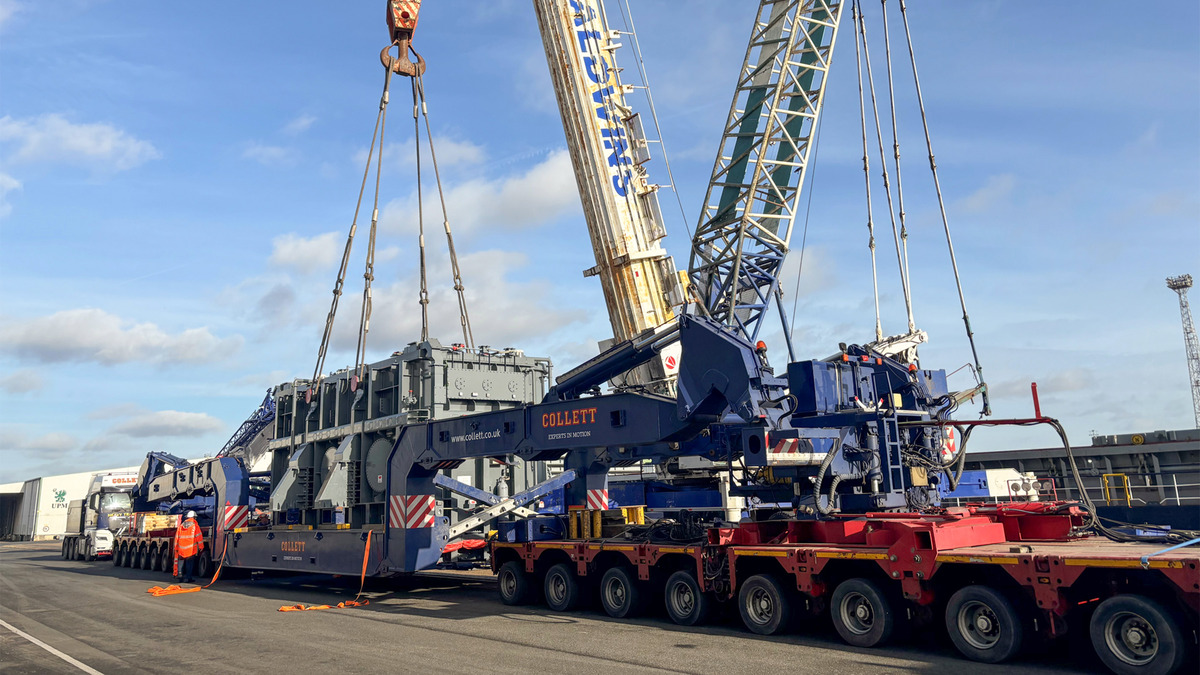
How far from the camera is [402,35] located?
20562 millimetres

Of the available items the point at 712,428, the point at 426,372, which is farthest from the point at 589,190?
the point at 712,428

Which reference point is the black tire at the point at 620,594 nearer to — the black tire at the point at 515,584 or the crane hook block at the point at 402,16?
the black tire at the point at 515,584

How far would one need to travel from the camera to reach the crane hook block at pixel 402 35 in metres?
20.1

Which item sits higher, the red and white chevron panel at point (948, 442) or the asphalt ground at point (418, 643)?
the red and white chevron panel at point (948, 442)

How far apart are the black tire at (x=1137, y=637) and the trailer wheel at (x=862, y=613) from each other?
6.82ft

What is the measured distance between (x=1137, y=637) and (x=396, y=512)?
467 inches

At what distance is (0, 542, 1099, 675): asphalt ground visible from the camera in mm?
8812

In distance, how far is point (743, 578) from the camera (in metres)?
11.0

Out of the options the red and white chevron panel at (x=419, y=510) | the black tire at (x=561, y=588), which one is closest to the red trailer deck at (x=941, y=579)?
the black tire at (x=561, y=588)

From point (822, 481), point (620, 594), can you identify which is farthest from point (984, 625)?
point (620, 594)

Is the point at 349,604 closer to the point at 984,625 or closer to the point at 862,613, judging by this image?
the point at 862,613

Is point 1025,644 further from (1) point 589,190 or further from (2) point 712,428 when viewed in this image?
(1) point 589,190

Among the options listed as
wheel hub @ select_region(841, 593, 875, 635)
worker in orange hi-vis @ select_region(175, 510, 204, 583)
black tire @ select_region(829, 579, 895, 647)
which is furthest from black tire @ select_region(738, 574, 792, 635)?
worker in orange hi-vis @ select_region(175, 510, 204, 583)

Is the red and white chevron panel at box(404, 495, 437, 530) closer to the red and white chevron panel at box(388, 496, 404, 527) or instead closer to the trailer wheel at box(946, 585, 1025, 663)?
the red and white chevron panel at box(388, 496, 404, 527)
